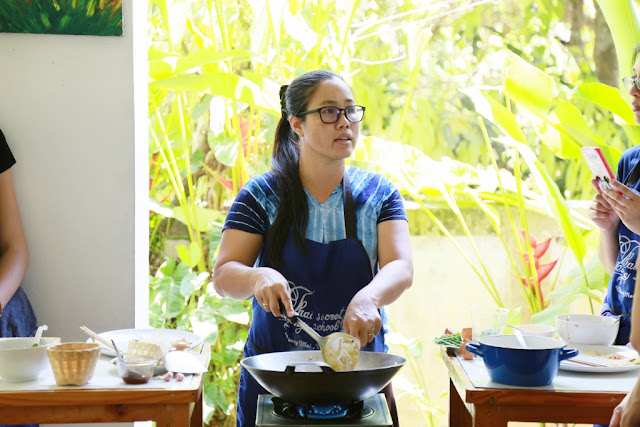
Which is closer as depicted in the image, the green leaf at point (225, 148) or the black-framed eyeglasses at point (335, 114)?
the black-framed eyeglasses at point (335, 114)

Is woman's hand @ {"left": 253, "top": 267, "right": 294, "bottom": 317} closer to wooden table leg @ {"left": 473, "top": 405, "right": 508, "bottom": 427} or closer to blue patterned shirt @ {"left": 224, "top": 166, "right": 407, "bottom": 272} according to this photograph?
blue patterned shirt @ {"left": 224, "top": 166, "right": 407, "bottom": 272}

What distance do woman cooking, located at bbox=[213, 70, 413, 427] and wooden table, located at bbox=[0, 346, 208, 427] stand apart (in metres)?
0.44

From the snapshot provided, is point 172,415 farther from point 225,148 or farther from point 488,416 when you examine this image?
point 225,148

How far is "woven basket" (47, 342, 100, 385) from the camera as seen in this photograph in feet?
5.62

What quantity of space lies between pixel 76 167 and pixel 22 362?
3.07ft

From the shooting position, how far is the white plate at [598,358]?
1.79 meters

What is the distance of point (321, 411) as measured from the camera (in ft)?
5.48

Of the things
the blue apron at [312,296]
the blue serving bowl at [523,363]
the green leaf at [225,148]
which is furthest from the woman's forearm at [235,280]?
the green leaf at [225,148]

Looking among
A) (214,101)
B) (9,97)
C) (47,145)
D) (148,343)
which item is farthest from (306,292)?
(214,101)

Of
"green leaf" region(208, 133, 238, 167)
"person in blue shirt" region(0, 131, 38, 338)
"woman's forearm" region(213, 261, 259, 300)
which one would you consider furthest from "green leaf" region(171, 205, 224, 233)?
"woman's forearm" region(213, 261, 259, 300)

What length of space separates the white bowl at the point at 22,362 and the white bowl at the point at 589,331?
1277mm

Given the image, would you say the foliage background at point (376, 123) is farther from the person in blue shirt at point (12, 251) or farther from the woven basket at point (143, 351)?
the woven basket at point (143, 351)

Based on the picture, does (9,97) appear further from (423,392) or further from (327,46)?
(423,392)

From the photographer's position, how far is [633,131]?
277 cm
